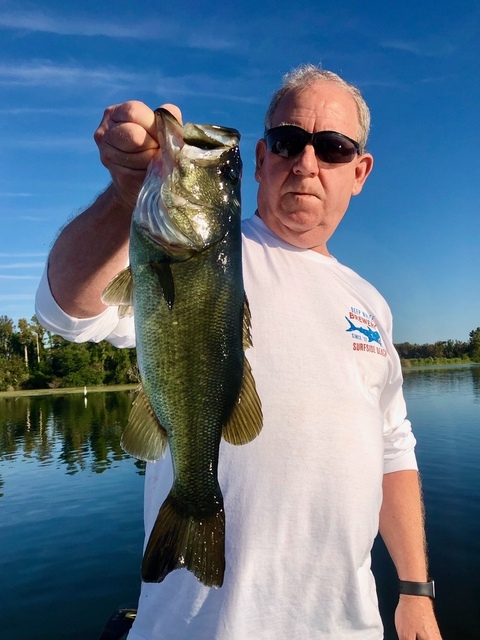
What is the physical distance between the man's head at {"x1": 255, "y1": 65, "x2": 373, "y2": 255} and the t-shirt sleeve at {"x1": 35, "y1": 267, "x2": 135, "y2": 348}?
1008 mm

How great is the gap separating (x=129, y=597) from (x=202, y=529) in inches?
342

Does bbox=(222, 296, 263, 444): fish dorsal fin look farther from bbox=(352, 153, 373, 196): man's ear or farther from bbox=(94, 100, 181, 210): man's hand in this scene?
bbox=(352, 153, 373, 196): man's ear

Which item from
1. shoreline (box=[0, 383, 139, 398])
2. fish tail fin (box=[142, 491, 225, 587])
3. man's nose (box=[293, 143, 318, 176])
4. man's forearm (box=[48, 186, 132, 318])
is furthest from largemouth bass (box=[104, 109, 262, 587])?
shoreline (box=[0, 383, 139, 398])

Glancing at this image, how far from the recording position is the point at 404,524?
9.84 ft

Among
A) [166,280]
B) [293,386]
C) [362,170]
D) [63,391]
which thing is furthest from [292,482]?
[63,391]

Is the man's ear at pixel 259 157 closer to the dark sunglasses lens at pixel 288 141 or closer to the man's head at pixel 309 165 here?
the man's head at pixel 309 165

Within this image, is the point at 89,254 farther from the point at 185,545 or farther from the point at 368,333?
the point at 368,333

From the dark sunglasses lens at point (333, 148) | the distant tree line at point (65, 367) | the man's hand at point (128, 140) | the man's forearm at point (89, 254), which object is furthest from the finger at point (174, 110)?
the distant tree line at point (65, 367)

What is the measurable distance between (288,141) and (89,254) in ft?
4.10

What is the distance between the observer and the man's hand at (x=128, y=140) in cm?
163

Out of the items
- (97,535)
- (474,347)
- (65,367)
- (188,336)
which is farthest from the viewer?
(474,347)

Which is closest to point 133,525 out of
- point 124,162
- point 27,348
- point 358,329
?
point 358,329

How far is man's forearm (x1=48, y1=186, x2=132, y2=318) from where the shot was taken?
1.96m

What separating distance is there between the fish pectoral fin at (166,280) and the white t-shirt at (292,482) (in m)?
0.58
